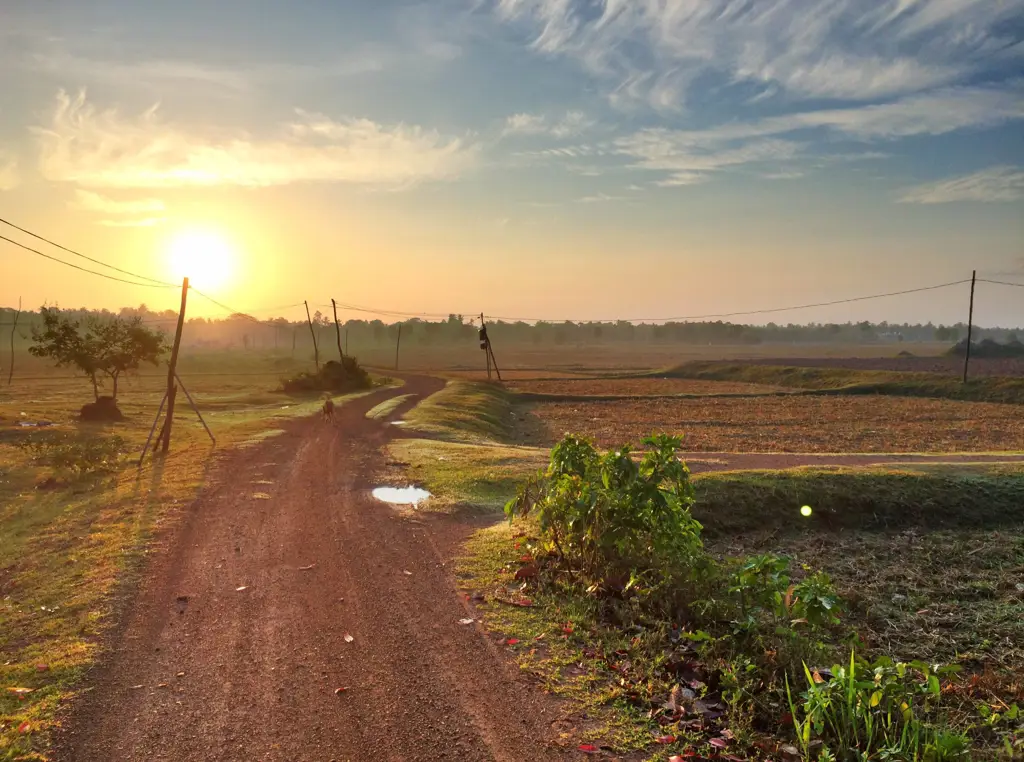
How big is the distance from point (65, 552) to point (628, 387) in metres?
54.6

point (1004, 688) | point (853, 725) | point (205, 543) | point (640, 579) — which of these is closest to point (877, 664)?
point (853, 725)

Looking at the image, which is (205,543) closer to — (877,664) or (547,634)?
(547,634)

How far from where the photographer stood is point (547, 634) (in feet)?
25.5

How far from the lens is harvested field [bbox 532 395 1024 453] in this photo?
27011 millimetres

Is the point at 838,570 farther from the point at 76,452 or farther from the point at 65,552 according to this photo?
the point at 76,452

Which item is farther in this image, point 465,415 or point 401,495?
point 465,415

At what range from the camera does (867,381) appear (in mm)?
57250

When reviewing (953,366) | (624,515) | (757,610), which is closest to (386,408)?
(624,515)

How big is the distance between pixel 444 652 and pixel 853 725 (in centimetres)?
422

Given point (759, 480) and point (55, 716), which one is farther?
point (759, 480)

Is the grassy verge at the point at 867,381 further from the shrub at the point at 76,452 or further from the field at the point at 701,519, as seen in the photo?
the shrub at the point at 76,452

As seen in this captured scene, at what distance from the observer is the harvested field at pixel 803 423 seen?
88.6 ft

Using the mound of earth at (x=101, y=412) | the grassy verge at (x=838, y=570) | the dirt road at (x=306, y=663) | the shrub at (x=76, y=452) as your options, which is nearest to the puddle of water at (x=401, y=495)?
the grassy verge at (x=838, y=570)

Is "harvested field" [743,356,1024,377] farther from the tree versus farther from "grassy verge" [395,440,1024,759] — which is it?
the tree
